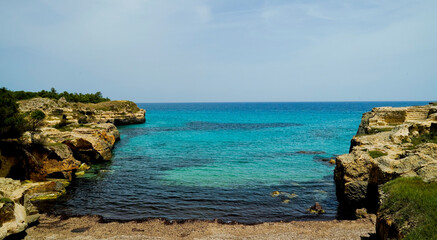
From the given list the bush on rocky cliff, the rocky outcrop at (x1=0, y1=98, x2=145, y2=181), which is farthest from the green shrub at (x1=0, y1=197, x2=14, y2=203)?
the bush on rocky cliff

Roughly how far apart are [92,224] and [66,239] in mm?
2308

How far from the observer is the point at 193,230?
17.0 metres

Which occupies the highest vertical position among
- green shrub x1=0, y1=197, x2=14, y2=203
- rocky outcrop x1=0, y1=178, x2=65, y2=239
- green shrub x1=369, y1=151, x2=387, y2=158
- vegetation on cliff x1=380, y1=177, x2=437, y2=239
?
green shrub x1=369, y1=151, x2=387, y2=158

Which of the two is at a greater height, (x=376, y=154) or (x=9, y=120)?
(x=9, y=120)

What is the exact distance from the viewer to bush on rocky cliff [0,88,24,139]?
25.7 meters

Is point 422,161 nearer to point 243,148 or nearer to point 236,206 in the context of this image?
point 236,206

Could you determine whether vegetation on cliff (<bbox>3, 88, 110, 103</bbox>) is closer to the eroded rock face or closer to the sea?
the eroded rock face

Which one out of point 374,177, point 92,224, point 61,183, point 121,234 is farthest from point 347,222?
point 61,183

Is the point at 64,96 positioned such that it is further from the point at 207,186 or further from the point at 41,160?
the point at 207,186

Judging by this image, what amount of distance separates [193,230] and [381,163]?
12310 millimetres

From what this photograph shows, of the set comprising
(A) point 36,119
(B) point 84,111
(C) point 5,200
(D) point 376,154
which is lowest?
(C) point 5,200

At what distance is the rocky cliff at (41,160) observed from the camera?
52.5 ft

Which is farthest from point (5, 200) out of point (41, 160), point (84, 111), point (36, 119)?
point (84, 111)

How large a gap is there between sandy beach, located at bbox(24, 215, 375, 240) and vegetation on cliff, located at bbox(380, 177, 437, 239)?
396cm
